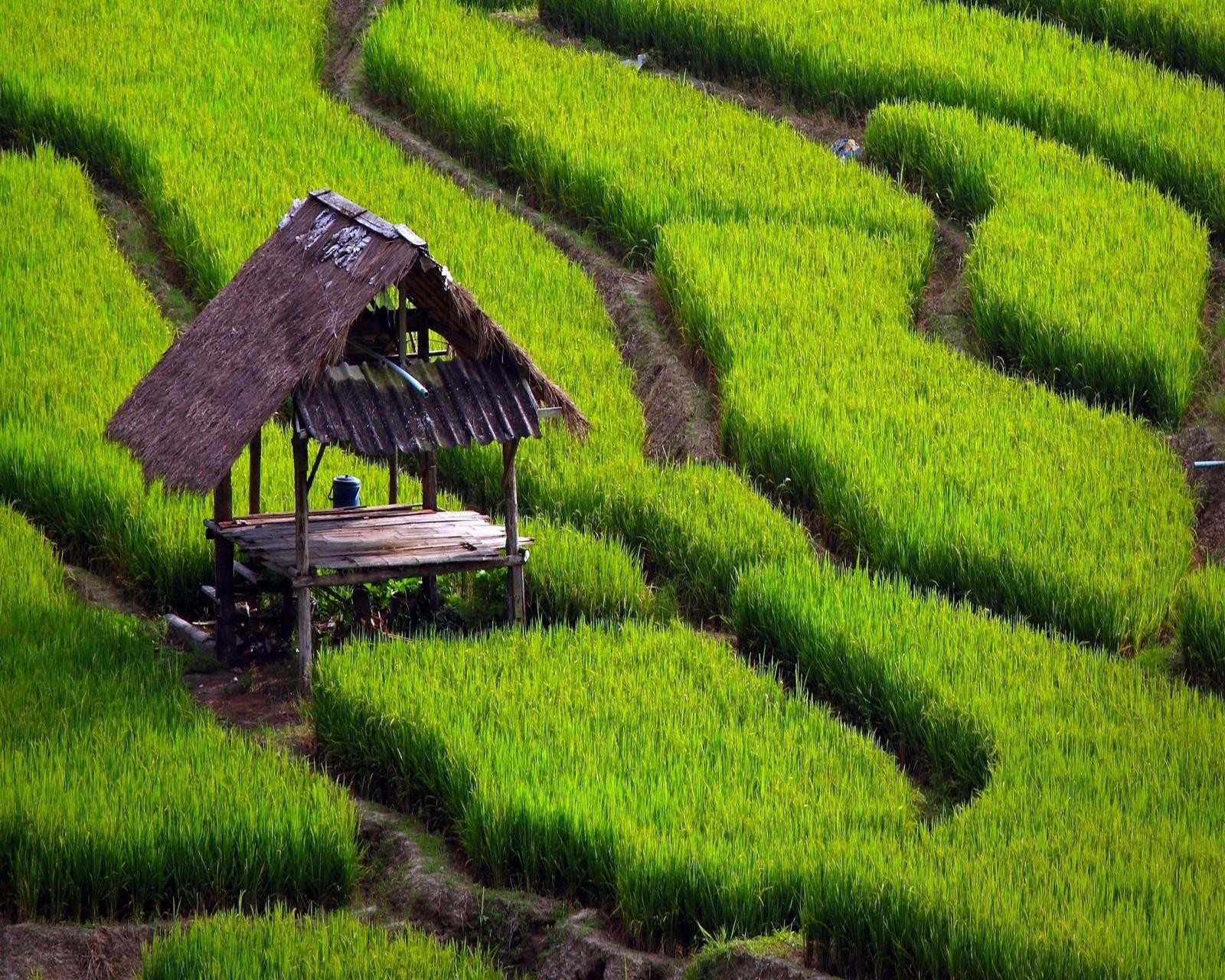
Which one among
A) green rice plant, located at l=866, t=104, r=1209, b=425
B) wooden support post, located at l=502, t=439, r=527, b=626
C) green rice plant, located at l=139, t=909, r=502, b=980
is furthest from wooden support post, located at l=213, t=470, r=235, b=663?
green rice plant, located at l=866, t=104, r=1209, b=425

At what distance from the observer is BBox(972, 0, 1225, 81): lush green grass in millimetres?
13414

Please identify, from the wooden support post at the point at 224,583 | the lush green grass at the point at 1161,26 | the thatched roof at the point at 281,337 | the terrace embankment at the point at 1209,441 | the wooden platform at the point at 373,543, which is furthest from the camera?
the lush green grass at the point at 1161,26

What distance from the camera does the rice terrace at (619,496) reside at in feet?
18.6

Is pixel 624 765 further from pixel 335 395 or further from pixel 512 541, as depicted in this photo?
pixel 335 395

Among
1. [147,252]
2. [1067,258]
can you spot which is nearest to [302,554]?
[147,252]

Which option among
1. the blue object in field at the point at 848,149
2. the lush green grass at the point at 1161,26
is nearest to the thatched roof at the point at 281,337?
the blue object in field at the point at 848,149

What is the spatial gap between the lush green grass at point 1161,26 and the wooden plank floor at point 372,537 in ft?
26.5

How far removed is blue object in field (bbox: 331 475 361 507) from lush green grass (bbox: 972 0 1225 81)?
27.2ft

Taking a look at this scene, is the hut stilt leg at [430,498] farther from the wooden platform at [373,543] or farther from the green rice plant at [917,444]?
the green rice plant at [917,444]

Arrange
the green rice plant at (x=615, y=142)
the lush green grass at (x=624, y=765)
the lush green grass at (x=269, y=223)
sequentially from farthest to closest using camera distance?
the green rice plant at (x=615, y=142), the lush green grass at (x=269, y=223), the lush green grass at (x=624, y=765)

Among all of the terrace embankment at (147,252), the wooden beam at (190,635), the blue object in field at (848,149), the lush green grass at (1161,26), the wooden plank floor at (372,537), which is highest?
the lush green grass at (1161,26)

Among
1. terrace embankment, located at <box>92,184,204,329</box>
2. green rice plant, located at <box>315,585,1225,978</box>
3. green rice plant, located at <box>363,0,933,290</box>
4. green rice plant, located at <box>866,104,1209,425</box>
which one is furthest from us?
green rice plant, located at <box>363,0,933,290</box>

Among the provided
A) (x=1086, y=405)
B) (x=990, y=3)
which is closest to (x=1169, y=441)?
(x=1086, y=405)

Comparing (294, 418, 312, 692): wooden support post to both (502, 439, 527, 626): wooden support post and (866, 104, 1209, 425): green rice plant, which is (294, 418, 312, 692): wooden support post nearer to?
(502, 439, 527, 626): wooden support post
